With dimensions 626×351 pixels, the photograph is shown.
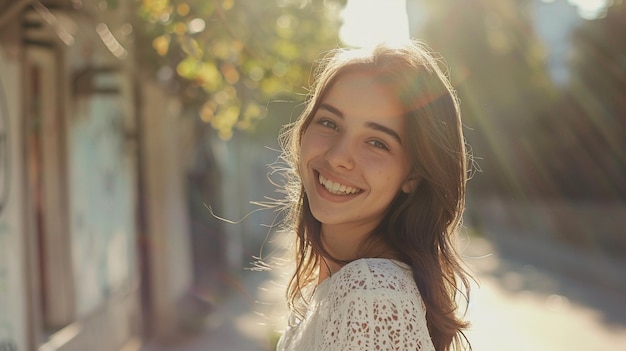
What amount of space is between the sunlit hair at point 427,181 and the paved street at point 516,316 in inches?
166

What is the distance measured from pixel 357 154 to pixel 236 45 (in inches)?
177

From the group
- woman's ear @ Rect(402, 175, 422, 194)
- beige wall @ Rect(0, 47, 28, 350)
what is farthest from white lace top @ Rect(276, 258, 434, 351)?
beige wall @ Rect(0, 47, 28, 350)

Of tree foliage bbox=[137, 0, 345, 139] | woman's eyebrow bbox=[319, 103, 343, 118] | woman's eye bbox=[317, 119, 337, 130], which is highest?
tree foliage bbox=[137, 0, 345, 139]

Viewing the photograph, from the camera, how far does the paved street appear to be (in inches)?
364

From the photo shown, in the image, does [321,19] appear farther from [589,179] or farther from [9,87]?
[589,179]

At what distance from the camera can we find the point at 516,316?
1152 cm

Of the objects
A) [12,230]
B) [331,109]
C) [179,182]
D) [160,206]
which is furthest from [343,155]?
[179,182]

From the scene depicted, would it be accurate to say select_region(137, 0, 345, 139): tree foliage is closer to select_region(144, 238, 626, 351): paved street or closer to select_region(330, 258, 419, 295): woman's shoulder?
select_region(144, 238, 626, 351): paved street

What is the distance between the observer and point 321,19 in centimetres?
707

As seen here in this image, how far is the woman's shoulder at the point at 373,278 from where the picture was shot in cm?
166

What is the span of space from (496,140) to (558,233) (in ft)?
22.9

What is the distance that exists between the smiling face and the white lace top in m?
0.22

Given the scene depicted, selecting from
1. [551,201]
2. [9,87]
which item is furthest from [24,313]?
[551,201]

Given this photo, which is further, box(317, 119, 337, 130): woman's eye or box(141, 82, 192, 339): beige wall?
box(141, 82, 192, 339): beige wall
